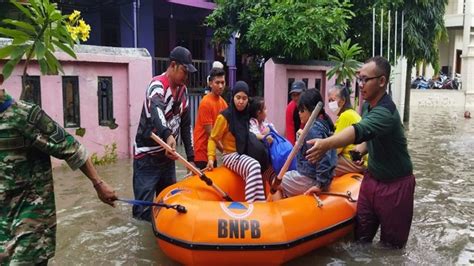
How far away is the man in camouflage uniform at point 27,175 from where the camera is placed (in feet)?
7.59

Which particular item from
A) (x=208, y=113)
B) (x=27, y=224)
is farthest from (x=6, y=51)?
(x=27, y=224)

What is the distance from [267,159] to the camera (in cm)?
488

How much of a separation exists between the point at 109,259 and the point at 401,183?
252 cm

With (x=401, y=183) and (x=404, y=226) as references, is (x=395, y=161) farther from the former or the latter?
(x=404, y=226)

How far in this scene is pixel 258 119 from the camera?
5.14 m

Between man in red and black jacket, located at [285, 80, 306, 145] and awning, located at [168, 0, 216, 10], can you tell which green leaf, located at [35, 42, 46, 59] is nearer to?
man in red and black jacket, located at [285, 80, 306, 145]

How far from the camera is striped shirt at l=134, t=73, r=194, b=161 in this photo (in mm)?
4109

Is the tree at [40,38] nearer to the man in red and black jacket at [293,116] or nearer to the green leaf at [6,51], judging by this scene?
the green leaf at [6,51]

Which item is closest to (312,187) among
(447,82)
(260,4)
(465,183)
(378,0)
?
(465,183)

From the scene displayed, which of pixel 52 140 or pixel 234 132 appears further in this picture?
pixel 234 132

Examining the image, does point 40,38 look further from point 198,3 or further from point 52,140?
point 198,3

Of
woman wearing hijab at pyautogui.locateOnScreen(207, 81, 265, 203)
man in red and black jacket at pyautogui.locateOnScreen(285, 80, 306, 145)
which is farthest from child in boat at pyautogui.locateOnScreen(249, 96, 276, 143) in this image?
man in red and black jacket at pyautogui.locateOnScreen(285, 80, 306, 145)

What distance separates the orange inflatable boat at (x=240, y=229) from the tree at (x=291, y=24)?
5951 millimetres

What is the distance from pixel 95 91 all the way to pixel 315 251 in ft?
16.1
